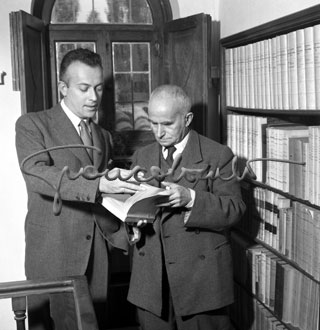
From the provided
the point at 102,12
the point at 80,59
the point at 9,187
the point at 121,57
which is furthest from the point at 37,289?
the point at 102,12

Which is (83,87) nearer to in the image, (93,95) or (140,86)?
(93,95)

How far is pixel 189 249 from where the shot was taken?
92.4 inches

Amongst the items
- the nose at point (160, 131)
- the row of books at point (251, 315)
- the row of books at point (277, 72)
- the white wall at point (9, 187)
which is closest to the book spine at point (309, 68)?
the row of books at point (277, 72)

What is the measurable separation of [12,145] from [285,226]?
1811 mm

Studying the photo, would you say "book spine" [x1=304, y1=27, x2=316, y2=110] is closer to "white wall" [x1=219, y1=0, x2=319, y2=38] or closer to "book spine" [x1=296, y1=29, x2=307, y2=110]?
"book spine" [x1=296, y1=29, x2=307, y2=110]

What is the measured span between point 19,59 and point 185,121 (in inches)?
43.4

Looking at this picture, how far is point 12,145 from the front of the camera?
3.46 m

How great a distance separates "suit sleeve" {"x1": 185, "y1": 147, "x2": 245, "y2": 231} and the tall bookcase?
0.26 m

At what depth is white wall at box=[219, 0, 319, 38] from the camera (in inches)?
100

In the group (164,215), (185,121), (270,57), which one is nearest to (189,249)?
(164,215)

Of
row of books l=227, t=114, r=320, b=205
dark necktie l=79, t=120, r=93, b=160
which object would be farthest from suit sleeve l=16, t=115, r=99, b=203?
row of books l=227, t=114, r=320, b=205

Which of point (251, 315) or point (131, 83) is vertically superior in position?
point (131, 83)

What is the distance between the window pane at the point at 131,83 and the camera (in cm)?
370

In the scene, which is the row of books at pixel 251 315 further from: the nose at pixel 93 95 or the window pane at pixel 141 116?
the nose at pixel 93 95
